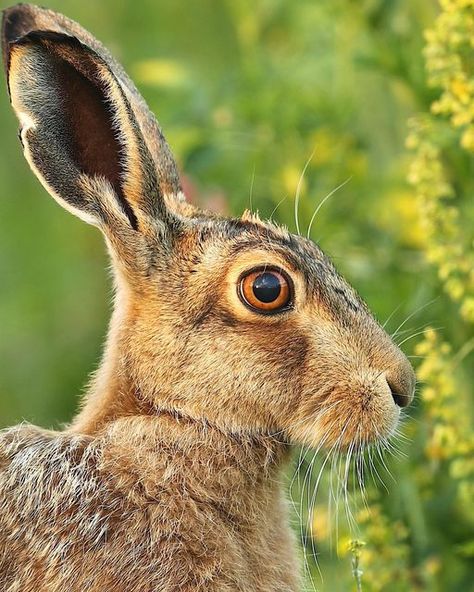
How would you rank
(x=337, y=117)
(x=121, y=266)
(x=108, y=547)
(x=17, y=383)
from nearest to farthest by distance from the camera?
1. (x=108, y=547)
2. (x=121, y=266)
3. (x=337, y=117)
4. (x=17, y=383)

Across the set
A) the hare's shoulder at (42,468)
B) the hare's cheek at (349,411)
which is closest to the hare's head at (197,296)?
the hare's cheek at (349,411)

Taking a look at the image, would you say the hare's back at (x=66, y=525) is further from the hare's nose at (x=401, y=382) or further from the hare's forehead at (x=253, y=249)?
the hare's nose at (x=401, y=382)

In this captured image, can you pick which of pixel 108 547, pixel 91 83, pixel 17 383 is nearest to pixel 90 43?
pixel 91 83

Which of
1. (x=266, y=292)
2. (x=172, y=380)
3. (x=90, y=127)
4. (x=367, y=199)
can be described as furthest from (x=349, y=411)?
(x=367, y=199)

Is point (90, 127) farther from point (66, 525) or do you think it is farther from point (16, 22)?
point (66, 525)

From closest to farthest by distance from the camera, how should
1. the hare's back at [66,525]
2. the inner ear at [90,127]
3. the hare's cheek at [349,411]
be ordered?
the hare's back at [66,525], the hare's cheek at [349,411], the inner ear at [90,127]

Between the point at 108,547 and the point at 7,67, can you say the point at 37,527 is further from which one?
the point at 7,67

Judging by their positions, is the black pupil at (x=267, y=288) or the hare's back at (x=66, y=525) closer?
the hare's back at (x=66, y=525)

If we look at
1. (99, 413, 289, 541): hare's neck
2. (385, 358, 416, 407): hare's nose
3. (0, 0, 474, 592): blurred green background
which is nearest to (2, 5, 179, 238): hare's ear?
(99, 413, 289, 541): hare's neck
